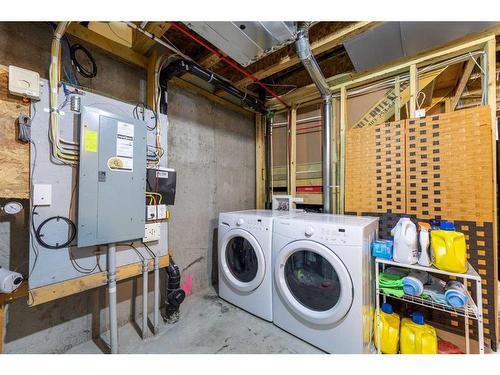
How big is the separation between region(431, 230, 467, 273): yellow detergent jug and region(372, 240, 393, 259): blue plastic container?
23 centimetres

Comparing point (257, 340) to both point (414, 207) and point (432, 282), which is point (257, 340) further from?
point (414, 207)

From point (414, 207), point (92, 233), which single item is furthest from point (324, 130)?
point (92, 233)

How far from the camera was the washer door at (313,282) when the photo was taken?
1.41 metres

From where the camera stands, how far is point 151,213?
164 centimetres

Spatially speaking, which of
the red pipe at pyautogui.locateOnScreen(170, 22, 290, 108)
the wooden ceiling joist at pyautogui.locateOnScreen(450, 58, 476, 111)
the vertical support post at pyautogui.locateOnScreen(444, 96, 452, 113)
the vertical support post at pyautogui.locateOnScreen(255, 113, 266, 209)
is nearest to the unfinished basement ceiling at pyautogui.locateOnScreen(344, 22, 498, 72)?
the wooden ceiling joist at pyautogui.locateOnScreen(450, 58, 476, 111)

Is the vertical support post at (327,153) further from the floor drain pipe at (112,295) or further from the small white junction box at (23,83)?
the small white junction box at (23,83)

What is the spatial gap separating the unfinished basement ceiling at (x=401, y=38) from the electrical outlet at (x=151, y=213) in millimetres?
2160

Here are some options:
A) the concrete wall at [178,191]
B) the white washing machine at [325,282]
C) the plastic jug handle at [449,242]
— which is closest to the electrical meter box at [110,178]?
the concrete wall at [178,191]

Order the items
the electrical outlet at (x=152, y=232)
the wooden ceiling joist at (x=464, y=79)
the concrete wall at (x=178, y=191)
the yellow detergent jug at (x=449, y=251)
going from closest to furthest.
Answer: the yellow detergent jug at (x=449, y=251) < the concrete wall at (x=178, y=191) < the electrical outlet at (x=152, y=232) < the wooden ceiling joist at (x=464, y=79)

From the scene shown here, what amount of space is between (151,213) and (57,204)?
547 mm

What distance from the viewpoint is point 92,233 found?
52.0 inches

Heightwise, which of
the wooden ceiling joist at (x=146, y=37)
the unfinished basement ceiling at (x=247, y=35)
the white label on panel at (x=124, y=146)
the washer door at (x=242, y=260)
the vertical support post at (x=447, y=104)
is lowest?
the washer door at (x=242, y=260)

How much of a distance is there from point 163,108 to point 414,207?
2.39 meters

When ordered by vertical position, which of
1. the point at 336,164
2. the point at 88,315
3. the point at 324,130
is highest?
the point at 324,130
